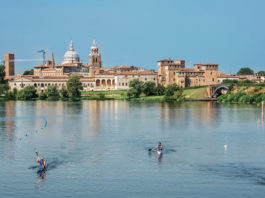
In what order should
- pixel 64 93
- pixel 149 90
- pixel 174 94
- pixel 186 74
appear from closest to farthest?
pixel 174 94 < pixel 149 90 < pixel 64 93 < pixel 186 74

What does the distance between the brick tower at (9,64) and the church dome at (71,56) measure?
696 inches

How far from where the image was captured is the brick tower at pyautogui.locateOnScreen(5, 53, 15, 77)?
16756cm

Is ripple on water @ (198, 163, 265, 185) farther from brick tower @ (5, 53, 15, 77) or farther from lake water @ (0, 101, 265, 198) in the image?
brick tower @ (5, 53, 15, 77)

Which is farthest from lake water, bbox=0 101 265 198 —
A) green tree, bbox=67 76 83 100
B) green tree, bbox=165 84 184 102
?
green tree, bbox=67 76 83 100

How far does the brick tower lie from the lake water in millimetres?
127052

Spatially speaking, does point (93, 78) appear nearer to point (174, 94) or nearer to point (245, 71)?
point (174, 94)

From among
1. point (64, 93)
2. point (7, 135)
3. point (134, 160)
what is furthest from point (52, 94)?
point (134, 160)

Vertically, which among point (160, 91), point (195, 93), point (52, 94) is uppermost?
point (160, 91)

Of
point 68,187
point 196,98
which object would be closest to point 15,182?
point 68,187

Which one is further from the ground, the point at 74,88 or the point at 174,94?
the point at 74,88

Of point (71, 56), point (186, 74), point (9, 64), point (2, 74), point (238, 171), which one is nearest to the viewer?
point (238, 171)

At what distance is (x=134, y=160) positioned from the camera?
27.0 m

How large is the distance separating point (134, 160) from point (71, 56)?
154 m

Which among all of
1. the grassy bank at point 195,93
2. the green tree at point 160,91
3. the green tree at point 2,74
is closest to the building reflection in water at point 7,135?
the grassy bank at point 195,93
